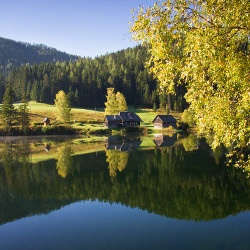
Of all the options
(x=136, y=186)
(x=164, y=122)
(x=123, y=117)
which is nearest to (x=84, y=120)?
(x=123, y=117)

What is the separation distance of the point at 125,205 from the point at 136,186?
5.18 metres

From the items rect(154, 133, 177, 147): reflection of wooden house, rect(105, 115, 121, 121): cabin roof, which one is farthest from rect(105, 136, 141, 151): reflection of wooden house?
rect(105, 115, 121, 121): cabin roof

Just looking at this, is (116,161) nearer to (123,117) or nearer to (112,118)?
(112,118)

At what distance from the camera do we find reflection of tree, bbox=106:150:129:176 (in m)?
40.2

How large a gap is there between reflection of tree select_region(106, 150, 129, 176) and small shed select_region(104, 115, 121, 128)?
5261cm

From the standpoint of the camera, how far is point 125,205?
86.1 ft

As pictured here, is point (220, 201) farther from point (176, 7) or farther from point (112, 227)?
point (176, 7)

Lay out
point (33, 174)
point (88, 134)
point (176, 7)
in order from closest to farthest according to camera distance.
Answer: point (176, 7) → point (33, 174) → point (88, 134)

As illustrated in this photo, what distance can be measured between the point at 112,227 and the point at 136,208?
4.56 metres

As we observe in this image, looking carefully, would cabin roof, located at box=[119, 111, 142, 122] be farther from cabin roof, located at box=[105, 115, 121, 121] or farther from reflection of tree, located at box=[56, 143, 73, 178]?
reflection of tree, located at box=[56, 143, 73, 178]

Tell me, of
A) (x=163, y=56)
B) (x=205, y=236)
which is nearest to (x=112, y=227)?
(x=205, y=236)

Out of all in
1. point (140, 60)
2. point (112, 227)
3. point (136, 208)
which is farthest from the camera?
point (140, 60)

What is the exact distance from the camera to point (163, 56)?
41.4ft

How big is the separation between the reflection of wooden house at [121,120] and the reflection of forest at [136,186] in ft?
205
